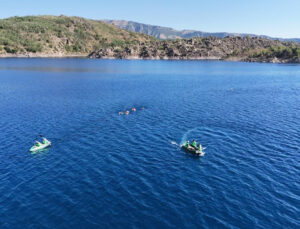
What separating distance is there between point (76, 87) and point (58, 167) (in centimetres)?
8756

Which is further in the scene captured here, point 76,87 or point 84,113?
point 76,87

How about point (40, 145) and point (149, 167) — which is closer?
point (149, 167)

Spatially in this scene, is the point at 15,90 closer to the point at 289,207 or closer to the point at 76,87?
the point at 76,87

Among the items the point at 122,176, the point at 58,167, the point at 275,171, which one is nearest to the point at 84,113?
the point at 58,167

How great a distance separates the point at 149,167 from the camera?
1789 inches

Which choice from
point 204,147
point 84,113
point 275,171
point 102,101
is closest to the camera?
point 275,171

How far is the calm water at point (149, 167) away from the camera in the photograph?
32375 millimetres

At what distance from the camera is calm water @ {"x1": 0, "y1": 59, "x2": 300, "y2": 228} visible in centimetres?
3238

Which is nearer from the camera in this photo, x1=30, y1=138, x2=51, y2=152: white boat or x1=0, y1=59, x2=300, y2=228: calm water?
x1=0, y1=59, x2=300, y2=228: calm water

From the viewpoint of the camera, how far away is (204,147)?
55.0 m

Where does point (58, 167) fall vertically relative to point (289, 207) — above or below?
below

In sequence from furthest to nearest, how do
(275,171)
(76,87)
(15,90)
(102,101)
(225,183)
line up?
(76,87) < (15,90) < (102,101) < (275,171) < (225,183)

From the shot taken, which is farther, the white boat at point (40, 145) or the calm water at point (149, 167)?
the white boat at point (40, 145)

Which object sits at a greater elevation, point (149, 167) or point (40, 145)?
point (149, 167)
